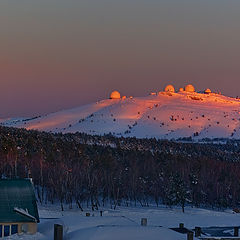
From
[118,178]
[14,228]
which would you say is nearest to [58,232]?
[14,228]

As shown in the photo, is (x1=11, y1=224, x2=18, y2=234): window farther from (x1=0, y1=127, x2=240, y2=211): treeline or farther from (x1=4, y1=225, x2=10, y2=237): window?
(x1=0, y1=127, x2=240, y2=211): treeline

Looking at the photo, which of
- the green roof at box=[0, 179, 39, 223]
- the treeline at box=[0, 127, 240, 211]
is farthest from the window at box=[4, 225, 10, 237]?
the treeline at box=[0, 127, 240, 211]

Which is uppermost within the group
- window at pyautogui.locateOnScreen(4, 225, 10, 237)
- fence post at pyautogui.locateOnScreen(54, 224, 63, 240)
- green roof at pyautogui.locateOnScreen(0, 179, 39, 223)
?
green roof at pyautogui.locateOnScreen(0, 179, 39, 223)

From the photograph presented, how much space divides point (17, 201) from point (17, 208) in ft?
2.68

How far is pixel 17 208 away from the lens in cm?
3244

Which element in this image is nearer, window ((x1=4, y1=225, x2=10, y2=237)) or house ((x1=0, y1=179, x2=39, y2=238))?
window ((x1=4, y1=225, x2=10, y2=237))

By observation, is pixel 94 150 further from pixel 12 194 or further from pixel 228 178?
pixel 12 194

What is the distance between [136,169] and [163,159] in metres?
13.5

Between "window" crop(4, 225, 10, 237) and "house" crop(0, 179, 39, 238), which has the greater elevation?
"house" crop(0, 179, 39, 238)

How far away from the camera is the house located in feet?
103

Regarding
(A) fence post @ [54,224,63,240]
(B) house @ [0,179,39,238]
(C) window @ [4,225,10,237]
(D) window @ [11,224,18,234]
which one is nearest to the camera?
(A) fence post @ [54,224,63,240]

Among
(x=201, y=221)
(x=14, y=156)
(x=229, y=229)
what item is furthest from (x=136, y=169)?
A: (x=229, y=229)

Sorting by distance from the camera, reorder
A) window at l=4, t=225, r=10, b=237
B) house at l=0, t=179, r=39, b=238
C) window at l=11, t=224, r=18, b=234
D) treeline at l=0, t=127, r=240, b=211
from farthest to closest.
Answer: treeline at l=0, t=127, r=240, b=211, window at l=11, t=224, r=18, b=234, house at l=0, t=179, r=39, b=238, window at l=4, t=225, r=10, b=237

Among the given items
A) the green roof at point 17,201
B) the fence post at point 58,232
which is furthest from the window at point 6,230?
the fence post at point 58,232
